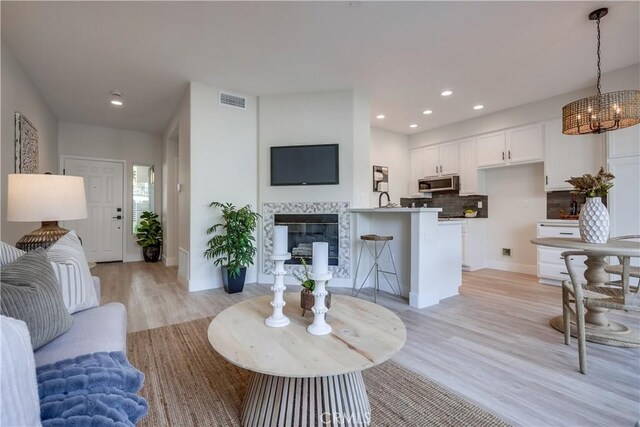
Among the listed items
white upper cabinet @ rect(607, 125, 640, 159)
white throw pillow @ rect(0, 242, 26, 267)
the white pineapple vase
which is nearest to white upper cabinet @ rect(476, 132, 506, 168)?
white upper cabinet @ rect(607, 125, 640, 159)

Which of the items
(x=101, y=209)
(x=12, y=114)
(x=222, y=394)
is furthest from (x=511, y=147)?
(x=101, y=209)

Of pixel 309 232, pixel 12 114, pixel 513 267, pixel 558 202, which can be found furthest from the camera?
pixel 513 267

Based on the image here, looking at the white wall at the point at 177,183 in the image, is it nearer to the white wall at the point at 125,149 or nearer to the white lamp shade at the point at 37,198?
the white wall at the point at 125,149

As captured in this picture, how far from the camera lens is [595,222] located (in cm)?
221

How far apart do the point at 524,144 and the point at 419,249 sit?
9.51ft

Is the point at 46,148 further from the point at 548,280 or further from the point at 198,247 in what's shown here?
the point at 548,280

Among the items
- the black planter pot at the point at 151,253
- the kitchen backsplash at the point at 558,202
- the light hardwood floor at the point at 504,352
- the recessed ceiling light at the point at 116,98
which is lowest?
the light hardwood floor at the point at 504,352

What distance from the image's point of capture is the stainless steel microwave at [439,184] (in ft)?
17.3

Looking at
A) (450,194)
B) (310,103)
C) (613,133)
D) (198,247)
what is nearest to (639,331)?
(613,133)

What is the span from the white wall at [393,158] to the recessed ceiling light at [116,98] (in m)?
4.04

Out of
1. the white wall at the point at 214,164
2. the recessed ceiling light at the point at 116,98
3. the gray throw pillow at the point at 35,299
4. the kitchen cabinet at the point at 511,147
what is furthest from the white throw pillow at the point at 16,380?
the kitchen cabinet at the point at 511,147

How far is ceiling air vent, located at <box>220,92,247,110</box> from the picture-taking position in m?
3.79

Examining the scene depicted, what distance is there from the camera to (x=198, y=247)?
12.0ft

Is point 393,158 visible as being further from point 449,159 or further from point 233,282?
point 233,282
